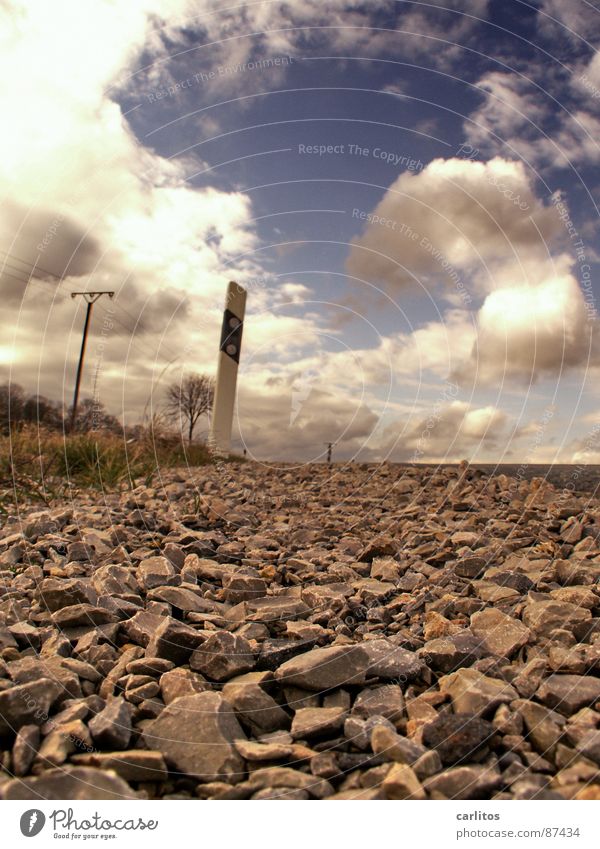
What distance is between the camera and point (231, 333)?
1565cm

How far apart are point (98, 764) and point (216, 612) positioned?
1.87 m

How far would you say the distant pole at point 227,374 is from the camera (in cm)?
1529

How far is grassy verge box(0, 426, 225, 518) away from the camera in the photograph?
848 centimetres

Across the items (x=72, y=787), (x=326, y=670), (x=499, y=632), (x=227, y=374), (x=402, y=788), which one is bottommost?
(x=72, y=787)

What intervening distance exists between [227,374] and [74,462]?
5786mm

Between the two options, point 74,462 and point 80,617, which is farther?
point 74,462

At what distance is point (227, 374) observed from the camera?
50.9 feet

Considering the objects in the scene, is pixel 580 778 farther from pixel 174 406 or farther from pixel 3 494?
pixel 174 406

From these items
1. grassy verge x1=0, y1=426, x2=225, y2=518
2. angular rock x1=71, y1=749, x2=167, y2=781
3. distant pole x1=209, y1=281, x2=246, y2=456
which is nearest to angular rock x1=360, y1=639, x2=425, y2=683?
angular rock x1=71, y1=749, x2=167, y2=781

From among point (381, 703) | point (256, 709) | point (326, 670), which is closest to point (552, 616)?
point (381, 703)

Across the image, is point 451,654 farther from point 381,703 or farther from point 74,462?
point 74,462
